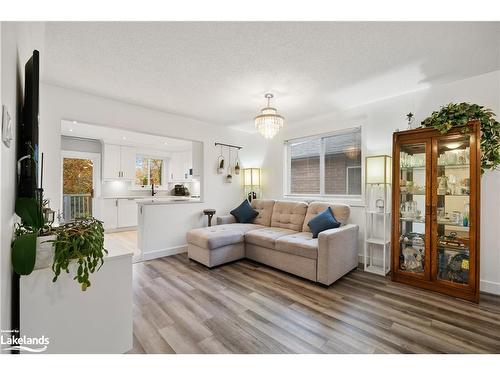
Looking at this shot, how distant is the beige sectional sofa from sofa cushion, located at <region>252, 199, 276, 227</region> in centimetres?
2

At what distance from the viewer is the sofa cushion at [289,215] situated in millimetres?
3805

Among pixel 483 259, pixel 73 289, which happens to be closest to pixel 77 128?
pixel 73 289

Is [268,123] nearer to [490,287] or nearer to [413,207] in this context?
[413,207]

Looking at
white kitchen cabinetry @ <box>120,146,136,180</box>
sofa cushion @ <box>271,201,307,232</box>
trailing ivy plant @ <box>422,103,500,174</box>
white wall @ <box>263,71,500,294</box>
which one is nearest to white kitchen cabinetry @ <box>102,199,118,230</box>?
white kitchen cabinetry @ <box>120,146,136,180</box>

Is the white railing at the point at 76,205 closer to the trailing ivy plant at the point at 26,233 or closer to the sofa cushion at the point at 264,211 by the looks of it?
the sofa cushion at the point at 264,211

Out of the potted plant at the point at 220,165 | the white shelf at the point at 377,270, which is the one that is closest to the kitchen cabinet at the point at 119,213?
the potted plant at the point at 220,165

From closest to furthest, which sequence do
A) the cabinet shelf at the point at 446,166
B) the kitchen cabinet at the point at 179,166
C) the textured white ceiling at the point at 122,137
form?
1. the cabinet shelf at the point at 446,166
2. the textured white ceiling at the point at 122,137
3. the kitchen cabinet at the point at 179,166

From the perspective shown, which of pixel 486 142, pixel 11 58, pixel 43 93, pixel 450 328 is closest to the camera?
pixel 11 58

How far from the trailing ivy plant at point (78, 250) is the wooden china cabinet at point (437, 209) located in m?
3.12

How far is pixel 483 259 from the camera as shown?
2.57 meters

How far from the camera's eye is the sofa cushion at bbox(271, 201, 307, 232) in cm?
380

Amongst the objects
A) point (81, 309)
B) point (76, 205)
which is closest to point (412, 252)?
point (81, 309)
